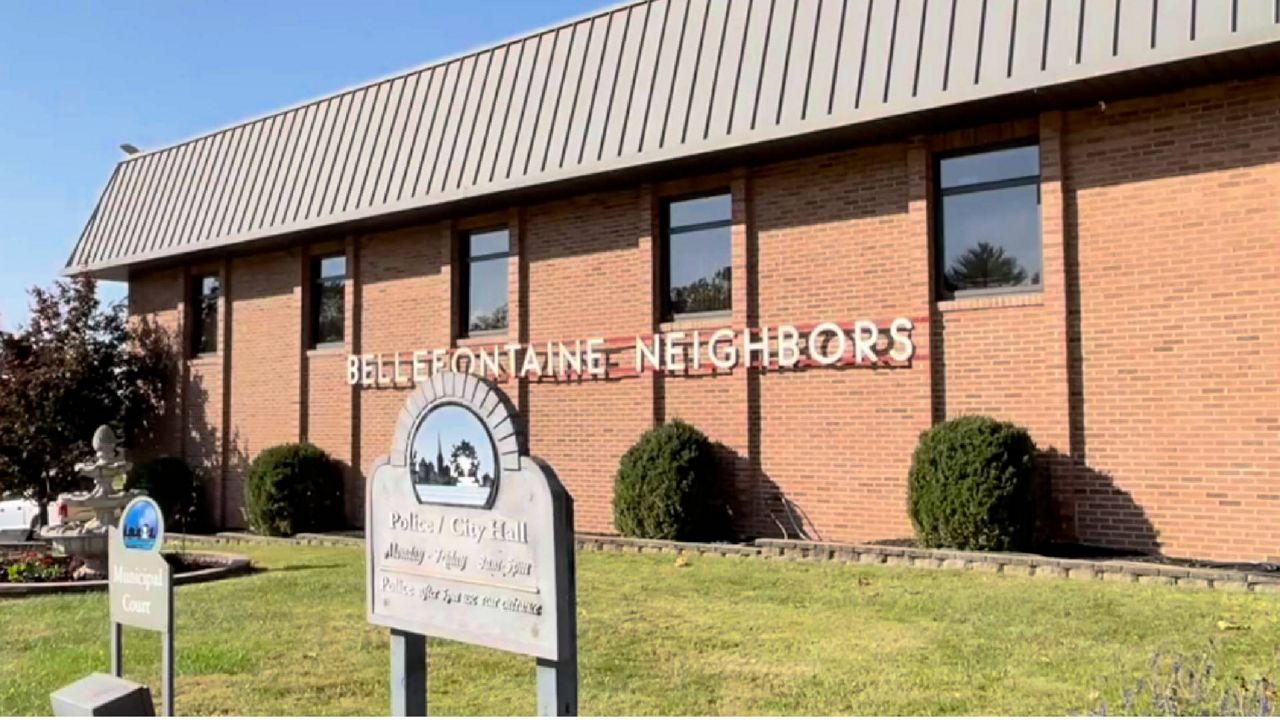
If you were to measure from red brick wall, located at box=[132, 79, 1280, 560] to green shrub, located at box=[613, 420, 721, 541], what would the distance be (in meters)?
0.42

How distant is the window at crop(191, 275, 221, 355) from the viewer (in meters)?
19.9

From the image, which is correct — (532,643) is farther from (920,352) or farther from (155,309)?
(155,309)

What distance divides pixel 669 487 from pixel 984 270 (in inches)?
166

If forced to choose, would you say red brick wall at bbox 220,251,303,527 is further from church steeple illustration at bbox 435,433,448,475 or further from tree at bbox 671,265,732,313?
church steeple illustration at bbox 435,433,448,475

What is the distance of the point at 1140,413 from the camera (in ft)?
33.7

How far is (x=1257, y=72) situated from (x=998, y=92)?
87.2 inches

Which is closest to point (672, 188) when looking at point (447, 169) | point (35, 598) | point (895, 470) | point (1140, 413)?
point (447, 169)

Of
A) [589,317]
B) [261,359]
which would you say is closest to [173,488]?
[261,359]

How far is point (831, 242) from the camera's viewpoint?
40.3ft

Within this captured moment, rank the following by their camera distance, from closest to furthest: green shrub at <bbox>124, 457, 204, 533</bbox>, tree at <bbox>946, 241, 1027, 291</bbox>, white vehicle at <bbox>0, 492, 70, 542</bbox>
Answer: tree at <bbox>946, 241, 1027, 291</bbox>
green shrub at <bbox>124, 457, 204, 533</bbox>
white vehicle at <bbox>0, 492, 70, 542</bbox>

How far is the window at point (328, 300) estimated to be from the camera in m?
17.7

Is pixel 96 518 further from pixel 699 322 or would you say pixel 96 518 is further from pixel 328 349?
pixel 699 322

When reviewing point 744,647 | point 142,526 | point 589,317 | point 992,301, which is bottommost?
point 744,647

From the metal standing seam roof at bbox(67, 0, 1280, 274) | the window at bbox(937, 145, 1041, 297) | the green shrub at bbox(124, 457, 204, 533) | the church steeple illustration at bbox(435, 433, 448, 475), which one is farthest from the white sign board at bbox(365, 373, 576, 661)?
the green shrub at bbox(124, 457, 204, 533)
